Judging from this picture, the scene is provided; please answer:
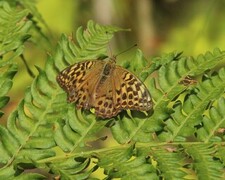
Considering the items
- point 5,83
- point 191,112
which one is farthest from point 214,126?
point 5,83

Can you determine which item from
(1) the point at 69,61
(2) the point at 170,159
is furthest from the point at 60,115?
(2) the point at 170,159

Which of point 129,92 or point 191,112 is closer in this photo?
point 191,112

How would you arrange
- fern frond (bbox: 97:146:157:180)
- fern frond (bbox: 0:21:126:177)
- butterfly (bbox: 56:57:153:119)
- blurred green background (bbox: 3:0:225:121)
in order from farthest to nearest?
blurred green background (bbox: 3:0:225:121), butterfly (bbox: 56:57:153:119), fern frond (bbox: 0:21:126:177), fern frond (bbox: 97:146:157:180)

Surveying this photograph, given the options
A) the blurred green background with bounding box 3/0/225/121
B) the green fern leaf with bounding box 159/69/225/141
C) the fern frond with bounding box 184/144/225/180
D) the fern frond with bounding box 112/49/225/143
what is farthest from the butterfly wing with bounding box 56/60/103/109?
the blurred green background with bounding box 3/0/225/121

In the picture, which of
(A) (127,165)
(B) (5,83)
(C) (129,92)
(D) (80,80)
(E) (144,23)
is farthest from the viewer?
(E) (144,23)

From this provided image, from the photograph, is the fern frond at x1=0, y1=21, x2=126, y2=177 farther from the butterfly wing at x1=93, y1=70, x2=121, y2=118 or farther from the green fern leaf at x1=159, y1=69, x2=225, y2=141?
the green fern leaf at x1=159, y1=69, x2=225, y2=141

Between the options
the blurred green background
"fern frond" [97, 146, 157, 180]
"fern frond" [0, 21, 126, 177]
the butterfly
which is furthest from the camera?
the blurred green background

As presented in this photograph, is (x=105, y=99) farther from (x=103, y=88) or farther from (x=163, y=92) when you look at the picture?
(x=163, y=92)

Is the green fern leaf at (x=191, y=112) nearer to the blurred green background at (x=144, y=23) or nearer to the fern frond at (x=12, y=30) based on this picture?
the fern frond at (x=12, y=30)
